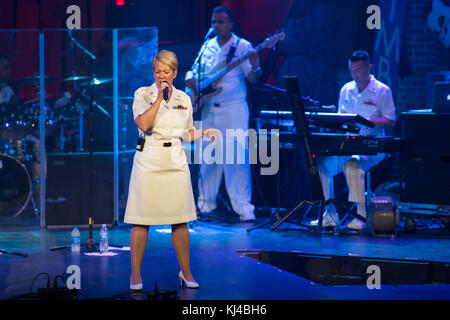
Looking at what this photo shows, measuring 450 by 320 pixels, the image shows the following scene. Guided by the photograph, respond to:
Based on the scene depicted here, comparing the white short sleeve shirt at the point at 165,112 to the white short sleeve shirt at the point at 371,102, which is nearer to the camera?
the white short sleeve shirt at the point at 165,112

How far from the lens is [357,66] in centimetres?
819

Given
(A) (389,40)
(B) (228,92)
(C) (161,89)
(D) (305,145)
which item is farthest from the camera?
(A) (389,40)

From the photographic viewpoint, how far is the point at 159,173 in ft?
16.3

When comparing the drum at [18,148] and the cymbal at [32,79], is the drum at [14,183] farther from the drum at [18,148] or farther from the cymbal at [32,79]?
the cymbal at [32,79]

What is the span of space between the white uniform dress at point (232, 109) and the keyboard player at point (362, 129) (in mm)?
1050

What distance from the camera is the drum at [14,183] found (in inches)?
370

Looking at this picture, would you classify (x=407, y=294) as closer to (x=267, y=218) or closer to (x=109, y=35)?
(x=267, y=218)

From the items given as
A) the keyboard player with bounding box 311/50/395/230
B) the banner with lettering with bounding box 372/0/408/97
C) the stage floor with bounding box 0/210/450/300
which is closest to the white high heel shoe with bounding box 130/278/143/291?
the stage floor with bounding box 0/210/450/300

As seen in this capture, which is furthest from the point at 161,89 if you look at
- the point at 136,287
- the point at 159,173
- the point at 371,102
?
the point at 371,102

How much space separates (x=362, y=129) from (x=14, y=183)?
4565 mm

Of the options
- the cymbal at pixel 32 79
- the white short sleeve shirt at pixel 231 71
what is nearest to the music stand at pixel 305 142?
the white short sleeve shirt at pixel 231 71

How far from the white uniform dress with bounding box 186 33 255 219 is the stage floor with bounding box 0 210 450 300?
361 millimetres

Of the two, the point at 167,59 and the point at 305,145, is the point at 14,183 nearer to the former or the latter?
the point at 305,145
